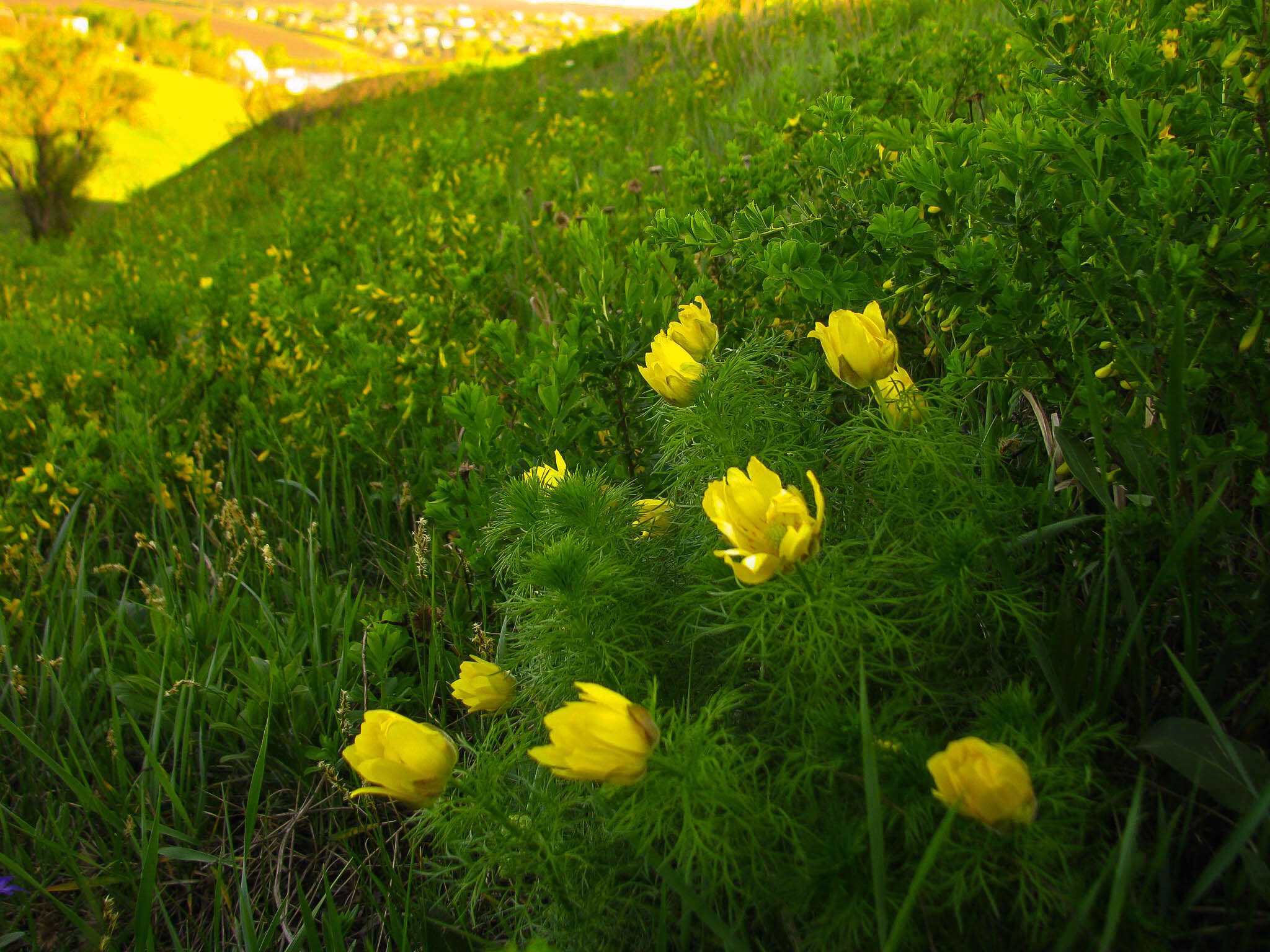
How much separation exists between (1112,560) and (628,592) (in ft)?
2.14

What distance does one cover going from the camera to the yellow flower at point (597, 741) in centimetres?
74

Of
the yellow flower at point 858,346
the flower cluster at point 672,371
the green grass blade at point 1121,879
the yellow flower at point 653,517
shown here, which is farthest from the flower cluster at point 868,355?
the green grass blade at point 1121,879

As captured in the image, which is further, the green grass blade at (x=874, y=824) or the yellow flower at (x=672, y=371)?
the yellow flower at (x=672, y=371)

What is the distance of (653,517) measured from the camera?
1.12 metres

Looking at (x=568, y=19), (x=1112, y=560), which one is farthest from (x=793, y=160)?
(x=568, y=19)

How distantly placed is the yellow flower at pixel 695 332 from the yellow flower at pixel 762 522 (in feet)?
1.31

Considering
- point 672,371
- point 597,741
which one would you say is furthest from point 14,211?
point 597,741

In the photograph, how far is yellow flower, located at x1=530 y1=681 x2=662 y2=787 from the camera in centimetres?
74

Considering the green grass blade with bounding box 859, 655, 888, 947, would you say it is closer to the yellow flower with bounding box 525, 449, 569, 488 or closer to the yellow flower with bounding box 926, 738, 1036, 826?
the yellow flower with bounding box 926, 738, 1036, 826

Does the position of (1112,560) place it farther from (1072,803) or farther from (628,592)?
(628,592)

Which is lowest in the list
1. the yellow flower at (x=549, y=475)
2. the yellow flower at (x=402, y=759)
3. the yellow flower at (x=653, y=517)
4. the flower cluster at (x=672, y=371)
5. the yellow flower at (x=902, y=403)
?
the yellow flower at (x=402, y=759)

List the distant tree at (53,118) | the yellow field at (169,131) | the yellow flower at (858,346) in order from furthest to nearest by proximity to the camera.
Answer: the yellow field at (169,131) < the distant tree at (53,118) < the yellow flower at (858,346)

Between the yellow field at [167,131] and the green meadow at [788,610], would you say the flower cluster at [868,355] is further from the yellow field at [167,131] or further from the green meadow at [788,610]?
the yellow field at [167,131]

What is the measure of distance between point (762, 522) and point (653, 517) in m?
0.30
